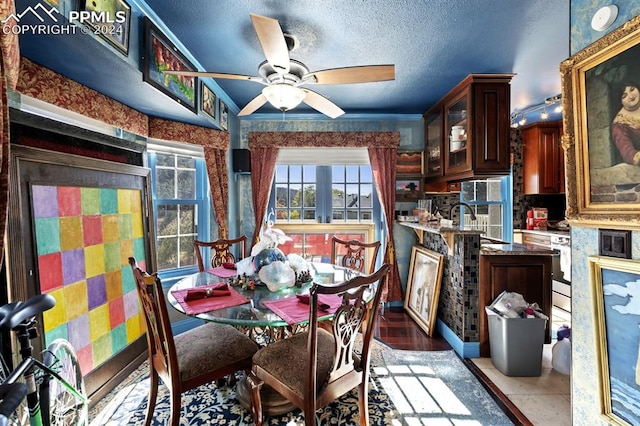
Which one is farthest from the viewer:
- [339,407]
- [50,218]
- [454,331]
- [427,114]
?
A: [427,114]

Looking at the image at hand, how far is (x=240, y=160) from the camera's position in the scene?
3.54 m

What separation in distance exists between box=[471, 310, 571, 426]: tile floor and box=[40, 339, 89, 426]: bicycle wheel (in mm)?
2598

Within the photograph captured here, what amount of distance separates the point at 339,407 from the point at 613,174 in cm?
198

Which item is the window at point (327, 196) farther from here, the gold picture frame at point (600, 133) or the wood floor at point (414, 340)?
the gold picture frame at point (600, 133)

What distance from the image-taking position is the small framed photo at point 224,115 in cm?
308

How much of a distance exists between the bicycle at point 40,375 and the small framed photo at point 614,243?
2099mm

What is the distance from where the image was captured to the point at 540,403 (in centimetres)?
190

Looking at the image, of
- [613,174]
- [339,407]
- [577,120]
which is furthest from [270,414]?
[577,120]

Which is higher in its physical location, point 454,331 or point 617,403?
point 617,403

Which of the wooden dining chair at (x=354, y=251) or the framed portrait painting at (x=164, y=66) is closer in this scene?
the framed portrait painting at (x=164, y=66)

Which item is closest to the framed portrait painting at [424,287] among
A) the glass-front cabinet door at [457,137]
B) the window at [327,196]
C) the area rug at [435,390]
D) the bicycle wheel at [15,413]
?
the area rug at [435,390]

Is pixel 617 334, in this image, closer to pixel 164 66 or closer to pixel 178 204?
pixel 164 66

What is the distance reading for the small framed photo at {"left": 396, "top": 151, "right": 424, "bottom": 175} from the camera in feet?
12.1

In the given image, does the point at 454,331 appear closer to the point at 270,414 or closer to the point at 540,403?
the point at 540,403
